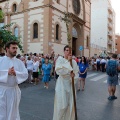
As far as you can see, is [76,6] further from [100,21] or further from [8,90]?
[100,21]

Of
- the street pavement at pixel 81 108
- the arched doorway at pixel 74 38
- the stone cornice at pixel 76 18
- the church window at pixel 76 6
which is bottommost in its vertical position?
the street pavement at pixel 81 108

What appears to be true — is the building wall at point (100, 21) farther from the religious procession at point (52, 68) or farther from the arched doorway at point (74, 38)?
the arched doorway at point (74, 38)

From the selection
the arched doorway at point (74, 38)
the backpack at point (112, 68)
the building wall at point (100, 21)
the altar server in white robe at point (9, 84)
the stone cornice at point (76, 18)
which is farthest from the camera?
the building wall at point (100, 21)

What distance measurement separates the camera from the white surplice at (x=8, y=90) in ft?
14.0

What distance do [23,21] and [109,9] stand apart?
39.0 metres

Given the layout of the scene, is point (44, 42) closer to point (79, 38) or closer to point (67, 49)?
point (79, 38)

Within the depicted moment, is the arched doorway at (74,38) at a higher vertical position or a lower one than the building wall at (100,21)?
lower

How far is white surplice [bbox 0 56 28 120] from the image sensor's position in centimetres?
427

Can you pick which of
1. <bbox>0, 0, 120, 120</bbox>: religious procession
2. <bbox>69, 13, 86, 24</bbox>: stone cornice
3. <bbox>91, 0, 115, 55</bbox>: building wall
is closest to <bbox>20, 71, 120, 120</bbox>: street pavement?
<bbox>0, 0, 120, 120</bbox>: religious procession

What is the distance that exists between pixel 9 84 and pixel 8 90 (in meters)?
0.12

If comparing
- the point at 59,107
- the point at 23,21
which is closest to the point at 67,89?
the point at 59,107

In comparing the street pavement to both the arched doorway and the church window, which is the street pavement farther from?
the church window

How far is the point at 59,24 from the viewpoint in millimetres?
26594

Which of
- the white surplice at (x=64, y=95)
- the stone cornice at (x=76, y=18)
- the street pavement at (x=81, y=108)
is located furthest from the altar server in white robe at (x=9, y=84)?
the stone cornice at (x=76, y=18)
